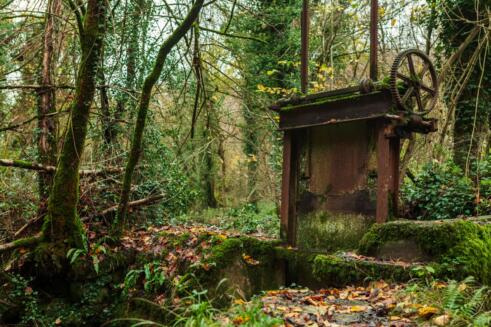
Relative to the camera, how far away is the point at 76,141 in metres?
7.10

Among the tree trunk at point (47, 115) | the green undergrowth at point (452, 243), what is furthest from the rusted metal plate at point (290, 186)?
the tree trunk at point (47, 115)

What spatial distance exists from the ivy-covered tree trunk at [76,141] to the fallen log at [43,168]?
2.57 ft

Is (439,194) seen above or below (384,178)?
below

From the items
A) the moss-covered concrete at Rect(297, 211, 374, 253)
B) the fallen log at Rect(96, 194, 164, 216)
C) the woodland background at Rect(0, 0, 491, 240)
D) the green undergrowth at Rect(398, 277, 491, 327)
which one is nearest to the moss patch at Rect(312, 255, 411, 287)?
the green undergrowth at Rect(398, 277, 491, 327)

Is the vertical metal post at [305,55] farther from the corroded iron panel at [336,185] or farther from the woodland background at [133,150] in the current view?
the corroded iron panel at [336,185]

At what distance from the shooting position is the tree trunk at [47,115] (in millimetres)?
8016

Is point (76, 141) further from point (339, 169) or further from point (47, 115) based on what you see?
point (339, 169)

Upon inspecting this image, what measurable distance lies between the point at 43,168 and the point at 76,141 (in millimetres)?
1194

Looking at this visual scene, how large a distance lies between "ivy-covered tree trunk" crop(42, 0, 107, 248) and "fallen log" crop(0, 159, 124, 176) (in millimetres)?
783

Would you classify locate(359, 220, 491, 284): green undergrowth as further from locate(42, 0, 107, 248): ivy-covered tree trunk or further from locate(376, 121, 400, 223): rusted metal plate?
locate(42, 0, 107, 248): ivy-covered tree trunk

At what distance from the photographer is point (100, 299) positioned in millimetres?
7324

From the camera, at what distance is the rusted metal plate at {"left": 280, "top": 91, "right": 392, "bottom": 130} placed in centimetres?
633

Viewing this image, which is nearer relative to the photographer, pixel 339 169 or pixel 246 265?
pixel 339 169

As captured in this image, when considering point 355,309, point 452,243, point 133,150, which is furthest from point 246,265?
point 355,309
